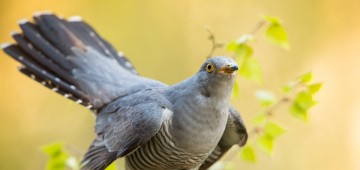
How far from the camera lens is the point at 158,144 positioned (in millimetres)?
3635

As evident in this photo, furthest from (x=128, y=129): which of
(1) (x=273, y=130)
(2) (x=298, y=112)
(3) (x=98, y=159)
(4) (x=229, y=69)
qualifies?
(2) (x=298, y=112)

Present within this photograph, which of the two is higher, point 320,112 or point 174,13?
point 174,13

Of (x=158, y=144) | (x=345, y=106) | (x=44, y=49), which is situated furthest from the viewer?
(x=345, y=106)

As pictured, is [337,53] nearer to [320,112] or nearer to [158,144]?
[320,112]

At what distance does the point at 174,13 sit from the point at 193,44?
1.08ft

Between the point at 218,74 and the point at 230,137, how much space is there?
584 millimetres

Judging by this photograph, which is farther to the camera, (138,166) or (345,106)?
(345,106)

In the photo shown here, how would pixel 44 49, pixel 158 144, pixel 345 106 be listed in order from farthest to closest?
pixel 345 106, pixel 44 49, pixel 158 144

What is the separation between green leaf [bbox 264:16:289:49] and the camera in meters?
3.35

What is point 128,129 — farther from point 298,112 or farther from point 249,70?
point 298,112

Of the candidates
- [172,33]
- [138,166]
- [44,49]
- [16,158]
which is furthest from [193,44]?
[138,166]

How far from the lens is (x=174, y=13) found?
23.0ft

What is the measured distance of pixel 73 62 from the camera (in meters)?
4.39

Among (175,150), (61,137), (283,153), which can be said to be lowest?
(175,150)
